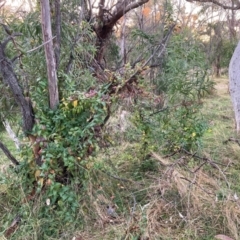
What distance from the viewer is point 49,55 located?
206cm

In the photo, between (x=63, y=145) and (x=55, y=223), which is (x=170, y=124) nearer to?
(x=63, y=145)

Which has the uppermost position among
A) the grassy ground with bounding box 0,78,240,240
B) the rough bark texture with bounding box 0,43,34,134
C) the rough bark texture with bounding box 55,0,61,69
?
the rough bark texture with bounding box 55,0,61,69

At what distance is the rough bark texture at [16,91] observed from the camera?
6.83ft

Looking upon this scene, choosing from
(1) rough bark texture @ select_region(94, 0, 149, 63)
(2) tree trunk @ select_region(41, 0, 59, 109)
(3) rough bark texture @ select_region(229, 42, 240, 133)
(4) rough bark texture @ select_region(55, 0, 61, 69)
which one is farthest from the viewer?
(1) rough bark texture @ select_region(94, 0, 149, 63)

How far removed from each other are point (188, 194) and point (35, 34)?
1751 millimetres

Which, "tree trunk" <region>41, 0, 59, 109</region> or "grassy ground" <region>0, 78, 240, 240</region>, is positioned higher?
"tree trunk" <region>41, 0, 59, 109</region>

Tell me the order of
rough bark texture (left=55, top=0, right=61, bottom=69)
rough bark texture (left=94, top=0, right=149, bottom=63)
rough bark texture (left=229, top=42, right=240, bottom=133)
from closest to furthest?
1. rough bark texture (left=55, top=0, right=61, bottom=69)
2. rough bark texture (left=229, top=42, right=240, bottom=133)
3. rough bark texture (left=94, top=0, right=149, bottom=63)

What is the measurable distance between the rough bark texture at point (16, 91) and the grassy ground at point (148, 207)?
523mm

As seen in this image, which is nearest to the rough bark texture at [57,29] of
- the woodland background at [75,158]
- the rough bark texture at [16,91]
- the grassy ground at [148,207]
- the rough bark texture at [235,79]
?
the woodland background at [75,158]

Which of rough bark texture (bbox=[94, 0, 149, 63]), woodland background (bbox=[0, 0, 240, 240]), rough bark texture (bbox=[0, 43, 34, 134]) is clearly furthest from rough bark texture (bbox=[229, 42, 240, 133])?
rough bark texture (bbox=[0, 43, 34, 134])

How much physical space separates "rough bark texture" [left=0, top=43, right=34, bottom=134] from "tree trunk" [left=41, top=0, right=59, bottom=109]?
0.63 feet

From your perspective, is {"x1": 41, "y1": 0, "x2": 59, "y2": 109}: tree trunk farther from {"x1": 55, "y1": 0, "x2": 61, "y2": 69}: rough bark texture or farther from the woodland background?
{"x1": 55, "y1": 0, "x2": 61, "y2": 69}: rough bark texture

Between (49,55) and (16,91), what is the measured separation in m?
0.38

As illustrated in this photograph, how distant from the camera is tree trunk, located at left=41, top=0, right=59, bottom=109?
199 centimetres
